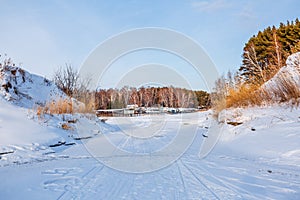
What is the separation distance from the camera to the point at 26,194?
8.61ft

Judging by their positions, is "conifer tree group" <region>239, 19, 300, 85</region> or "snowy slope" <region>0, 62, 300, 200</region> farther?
"conifer tree group" <region>239, 19, 300, 85</region>

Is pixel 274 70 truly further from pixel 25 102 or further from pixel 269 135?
pixel 25 102

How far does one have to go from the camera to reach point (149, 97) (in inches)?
1090

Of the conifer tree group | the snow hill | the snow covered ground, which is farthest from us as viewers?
the conifer tree group

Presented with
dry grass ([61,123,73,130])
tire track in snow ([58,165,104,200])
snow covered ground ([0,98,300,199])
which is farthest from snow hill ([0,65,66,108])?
tire track in snow ([58,165,104,200])

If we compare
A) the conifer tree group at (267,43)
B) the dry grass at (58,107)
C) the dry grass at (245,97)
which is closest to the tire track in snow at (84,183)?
the dry grass at (58,107)

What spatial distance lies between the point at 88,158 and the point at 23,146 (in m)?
1.62

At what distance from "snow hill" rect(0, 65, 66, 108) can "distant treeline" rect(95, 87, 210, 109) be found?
7.50 meters

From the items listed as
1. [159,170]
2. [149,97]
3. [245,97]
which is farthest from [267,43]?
[159,170]

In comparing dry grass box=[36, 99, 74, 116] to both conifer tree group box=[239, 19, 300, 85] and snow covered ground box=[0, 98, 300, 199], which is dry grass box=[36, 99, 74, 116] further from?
conifer tree group box=[239, 19, 300, 85]

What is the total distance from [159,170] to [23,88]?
8905 mm

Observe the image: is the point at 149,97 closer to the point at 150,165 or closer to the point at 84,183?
the point at 150,165

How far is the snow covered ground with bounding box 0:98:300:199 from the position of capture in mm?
2682

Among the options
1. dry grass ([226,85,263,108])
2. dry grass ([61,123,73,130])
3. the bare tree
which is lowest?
dry grass ([61,123,73,130])
